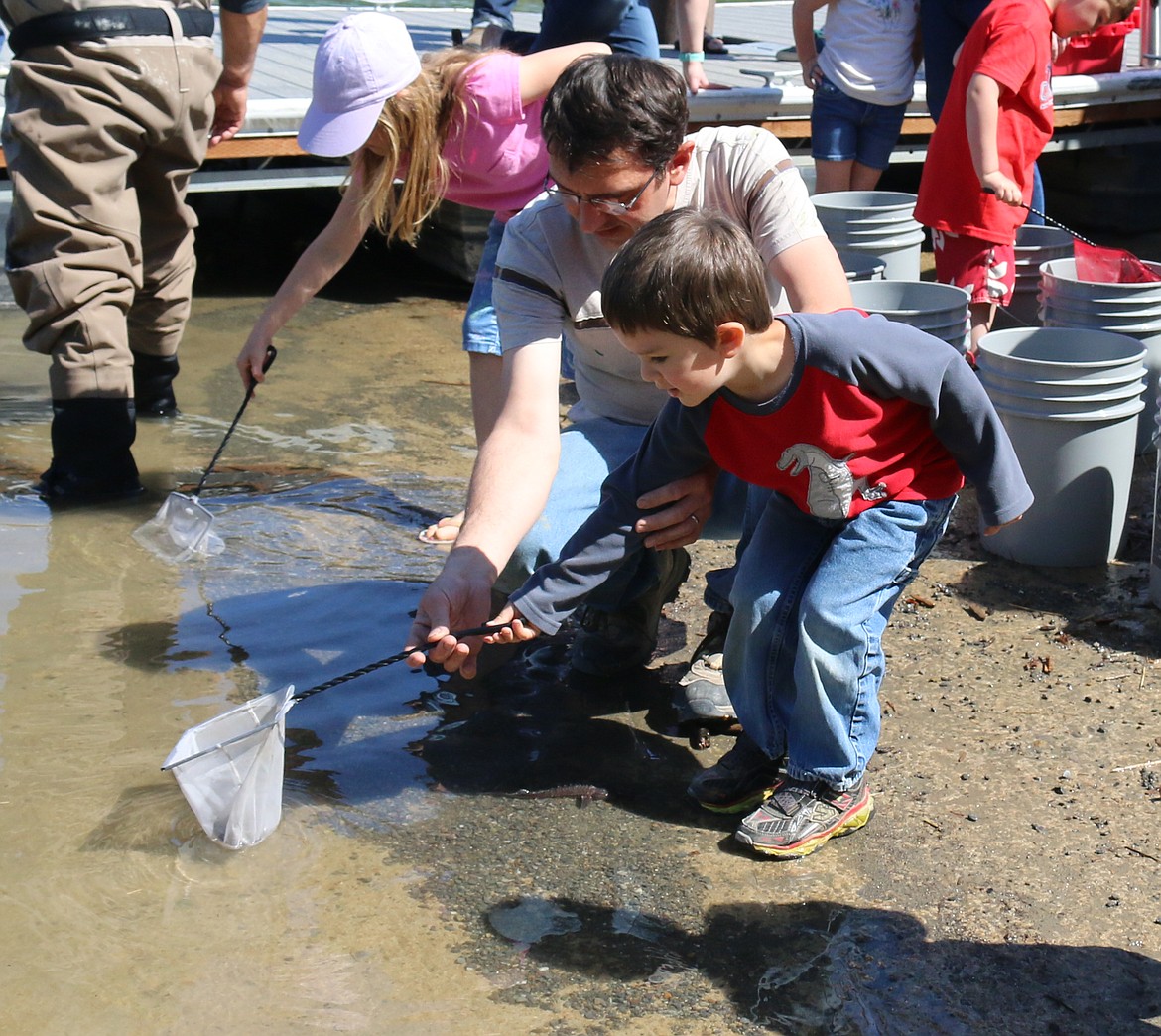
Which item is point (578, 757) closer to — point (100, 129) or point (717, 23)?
point (100, 129)

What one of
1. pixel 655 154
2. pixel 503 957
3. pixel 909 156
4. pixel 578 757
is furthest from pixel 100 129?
pixel 909 156

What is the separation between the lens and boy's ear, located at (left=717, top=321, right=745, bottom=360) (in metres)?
2.34

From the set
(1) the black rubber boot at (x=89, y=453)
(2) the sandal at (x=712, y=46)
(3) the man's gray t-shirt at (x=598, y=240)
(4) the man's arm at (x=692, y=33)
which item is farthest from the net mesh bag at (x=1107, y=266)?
(2) the sandal at (x=712, y=46)

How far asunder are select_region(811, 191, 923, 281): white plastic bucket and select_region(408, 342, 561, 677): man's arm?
8.49 ft

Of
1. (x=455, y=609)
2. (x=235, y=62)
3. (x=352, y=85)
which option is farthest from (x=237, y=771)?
(x=235, y=62)

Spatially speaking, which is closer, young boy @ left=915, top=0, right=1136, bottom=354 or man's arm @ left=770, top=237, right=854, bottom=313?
man's arm @ left=770, top=237, right=854, bottom=313

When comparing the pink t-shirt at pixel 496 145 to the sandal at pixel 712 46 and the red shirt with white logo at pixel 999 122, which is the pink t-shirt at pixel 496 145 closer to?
the red shirt with white logo at pixel 999 122

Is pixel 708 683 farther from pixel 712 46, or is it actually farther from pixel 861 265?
pixel 712 46

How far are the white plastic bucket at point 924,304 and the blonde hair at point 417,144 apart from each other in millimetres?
1359

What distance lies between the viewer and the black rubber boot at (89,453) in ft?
13.6

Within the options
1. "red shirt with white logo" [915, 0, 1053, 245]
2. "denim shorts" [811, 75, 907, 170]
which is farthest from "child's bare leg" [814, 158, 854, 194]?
"red shirt with white logo" [915, 0, 1053, 245]

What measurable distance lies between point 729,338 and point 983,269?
8.89 feet

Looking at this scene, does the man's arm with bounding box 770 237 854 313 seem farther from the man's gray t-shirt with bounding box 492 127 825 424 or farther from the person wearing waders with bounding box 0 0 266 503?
the person wearing waders with bounding box 0 0 266 503

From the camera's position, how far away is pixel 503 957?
2.28 m
